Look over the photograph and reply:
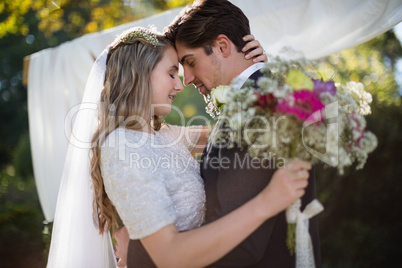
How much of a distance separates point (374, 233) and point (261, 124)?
418cm

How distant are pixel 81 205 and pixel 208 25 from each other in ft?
4.95

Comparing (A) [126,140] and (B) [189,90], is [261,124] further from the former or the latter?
(B) [189,90]

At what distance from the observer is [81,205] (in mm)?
2510

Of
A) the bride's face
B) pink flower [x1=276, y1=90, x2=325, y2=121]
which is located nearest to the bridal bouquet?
pink flower [x1=276, y1=90, x2=325, y2=121]

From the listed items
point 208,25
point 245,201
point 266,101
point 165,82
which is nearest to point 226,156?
point 245,201

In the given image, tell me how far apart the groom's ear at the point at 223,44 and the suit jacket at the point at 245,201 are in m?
0.83

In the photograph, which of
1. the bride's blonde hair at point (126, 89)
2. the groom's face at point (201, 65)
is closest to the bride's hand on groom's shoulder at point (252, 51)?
the groom's face at point (201, 65)

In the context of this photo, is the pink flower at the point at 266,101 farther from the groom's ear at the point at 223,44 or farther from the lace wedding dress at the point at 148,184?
the groom's ear at the point at 223,44

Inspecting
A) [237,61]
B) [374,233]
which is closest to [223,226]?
[237,61]

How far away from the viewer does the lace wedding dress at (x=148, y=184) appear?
187cm

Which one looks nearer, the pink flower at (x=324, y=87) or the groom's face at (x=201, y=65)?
the pink flower at (x=324, y=87)

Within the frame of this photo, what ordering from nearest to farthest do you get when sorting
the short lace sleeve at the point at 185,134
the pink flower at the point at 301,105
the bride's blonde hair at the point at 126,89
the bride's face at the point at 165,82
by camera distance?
the pink flower at the point at 301,105
the bride's blonde hair at the point at 126,89
the bride's face at the point at 165,82
the short lace sleeve at the point at 185,134

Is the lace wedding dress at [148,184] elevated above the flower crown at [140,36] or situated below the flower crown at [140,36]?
below

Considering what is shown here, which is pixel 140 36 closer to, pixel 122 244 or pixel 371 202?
pixel 122 244
